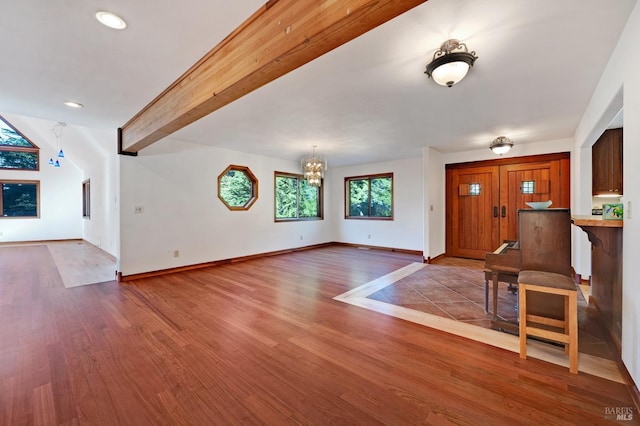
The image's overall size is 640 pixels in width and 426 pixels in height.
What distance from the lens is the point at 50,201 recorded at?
901 centimetres

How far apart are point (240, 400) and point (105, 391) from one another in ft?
3.03

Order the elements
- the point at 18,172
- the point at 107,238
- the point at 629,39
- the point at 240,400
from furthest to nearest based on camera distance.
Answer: the point at 18,172 → the point at 107,238 → the point at 629,39 → the point at 240,400

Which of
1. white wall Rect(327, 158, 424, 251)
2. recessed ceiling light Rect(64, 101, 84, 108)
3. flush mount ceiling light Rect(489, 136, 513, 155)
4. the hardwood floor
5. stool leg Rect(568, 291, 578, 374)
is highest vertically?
recessed ceiling light Rect(64, 101, 84, 108)

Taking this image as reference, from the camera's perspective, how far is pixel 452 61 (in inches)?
81.9

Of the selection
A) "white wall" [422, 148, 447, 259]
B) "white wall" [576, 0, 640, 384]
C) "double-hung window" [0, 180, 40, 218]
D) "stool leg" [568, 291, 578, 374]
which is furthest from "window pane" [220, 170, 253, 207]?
"double-hung window" [0, 180, 40, 218]

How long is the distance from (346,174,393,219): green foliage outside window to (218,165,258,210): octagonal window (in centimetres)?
307

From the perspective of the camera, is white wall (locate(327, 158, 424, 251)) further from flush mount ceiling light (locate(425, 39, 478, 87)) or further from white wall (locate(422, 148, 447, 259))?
flush mount ceiling light (locate(425, 39, 478, 87))

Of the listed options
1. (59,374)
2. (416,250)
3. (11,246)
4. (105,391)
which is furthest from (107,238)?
(416,250)

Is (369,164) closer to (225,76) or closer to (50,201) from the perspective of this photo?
(225,76)

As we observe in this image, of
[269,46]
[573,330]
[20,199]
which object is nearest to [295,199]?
[269,46]

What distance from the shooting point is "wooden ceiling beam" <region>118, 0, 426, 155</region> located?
1298mm

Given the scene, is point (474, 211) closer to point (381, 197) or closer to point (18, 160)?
point (381, 197)

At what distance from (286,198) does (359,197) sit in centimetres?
222

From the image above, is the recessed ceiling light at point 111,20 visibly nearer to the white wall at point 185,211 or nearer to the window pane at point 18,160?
the white wall at point 185,211
